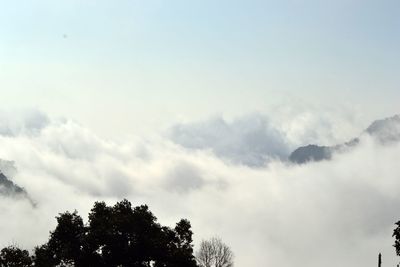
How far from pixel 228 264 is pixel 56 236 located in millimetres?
78820

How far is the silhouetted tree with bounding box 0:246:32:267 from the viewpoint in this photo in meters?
66.7

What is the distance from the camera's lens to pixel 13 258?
67.1 m

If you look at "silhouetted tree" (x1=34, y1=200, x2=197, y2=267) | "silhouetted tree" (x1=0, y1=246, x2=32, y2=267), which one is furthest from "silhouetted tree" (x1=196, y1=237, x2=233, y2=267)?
"silhouetted tree" (x1=0, y1=246, x2=32, y2=267)

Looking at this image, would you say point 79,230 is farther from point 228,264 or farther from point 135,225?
point 228,264

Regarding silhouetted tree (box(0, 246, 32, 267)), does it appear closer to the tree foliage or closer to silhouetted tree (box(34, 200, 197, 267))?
the tree foliage

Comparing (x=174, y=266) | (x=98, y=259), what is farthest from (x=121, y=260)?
(x=174, y=266)

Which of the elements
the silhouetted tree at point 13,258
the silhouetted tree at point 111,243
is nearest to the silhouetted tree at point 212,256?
the silhouetted tree at point 111,243

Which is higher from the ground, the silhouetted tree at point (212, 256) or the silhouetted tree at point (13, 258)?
the silhouetted tree at point (212, 256)

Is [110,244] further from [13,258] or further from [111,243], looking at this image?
[13,258]

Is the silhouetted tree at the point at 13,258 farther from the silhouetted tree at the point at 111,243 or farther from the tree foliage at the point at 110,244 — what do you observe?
the silhouetted tree at the point at 111,243

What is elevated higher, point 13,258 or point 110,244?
point 110,244

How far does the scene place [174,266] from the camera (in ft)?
235

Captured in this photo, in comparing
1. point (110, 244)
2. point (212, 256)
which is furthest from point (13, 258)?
point (212, 256)

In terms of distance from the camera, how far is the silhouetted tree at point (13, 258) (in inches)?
2625
